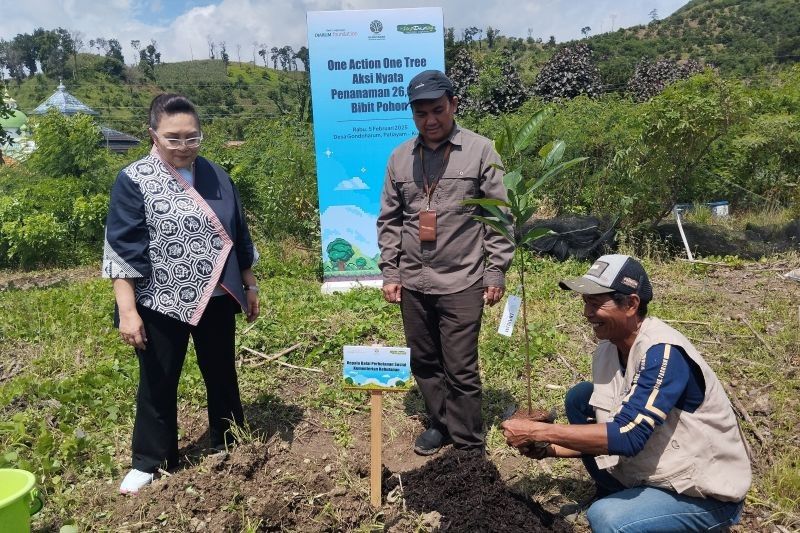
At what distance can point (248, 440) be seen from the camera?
3.12 m

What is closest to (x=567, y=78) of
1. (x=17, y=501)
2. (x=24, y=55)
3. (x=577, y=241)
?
(x=577, y=241)

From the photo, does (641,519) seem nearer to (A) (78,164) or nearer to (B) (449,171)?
(B) (449,171)

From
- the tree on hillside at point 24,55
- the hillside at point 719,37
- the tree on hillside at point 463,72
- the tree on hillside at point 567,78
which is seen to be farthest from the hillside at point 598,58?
the tree on hillside at point 24,55

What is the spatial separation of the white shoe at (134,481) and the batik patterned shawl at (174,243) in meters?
0.79

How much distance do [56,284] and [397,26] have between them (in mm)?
4988

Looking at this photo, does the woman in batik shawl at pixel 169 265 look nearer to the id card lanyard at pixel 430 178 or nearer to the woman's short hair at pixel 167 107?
the woman's short hair at pixel 167 107

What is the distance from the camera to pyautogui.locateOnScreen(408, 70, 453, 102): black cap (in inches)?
113

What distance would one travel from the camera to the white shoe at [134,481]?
2.87 meters

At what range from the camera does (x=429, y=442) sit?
337 cm

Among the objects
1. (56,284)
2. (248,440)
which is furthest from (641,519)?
(56,284)

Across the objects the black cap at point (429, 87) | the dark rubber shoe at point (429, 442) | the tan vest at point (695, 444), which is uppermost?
the black cap at point (429, 87)

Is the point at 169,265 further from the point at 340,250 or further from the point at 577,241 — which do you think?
the point at 577,241

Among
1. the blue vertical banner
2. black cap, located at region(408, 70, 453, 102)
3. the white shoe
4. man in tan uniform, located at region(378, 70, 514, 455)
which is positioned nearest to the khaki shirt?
man in tan uniform, located at region(378, 70, 514, 455)

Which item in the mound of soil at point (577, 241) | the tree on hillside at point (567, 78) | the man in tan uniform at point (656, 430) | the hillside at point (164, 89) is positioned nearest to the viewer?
the man in tan uniform at point (656, 430)
